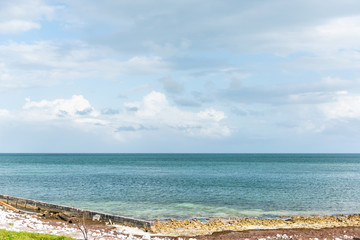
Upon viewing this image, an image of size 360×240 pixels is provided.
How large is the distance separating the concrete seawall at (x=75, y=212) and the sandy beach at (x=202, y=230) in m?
0.68

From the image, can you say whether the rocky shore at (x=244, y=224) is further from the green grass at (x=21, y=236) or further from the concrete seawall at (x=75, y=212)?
the green grass at (x=21, y=236)

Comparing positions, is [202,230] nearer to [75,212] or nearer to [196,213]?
[196,213]

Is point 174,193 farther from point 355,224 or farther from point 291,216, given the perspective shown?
A: point 355,224

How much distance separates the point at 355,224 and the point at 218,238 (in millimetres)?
14011

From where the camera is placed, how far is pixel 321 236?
2319 cm

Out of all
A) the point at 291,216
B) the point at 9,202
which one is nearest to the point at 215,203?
the point at 291,216

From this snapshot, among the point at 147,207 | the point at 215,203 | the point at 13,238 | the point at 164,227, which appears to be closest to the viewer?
the point at 13,238

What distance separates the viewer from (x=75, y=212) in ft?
97.4

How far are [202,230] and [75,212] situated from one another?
481 inches

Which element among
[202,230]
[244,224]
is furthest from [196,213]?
[202,230]

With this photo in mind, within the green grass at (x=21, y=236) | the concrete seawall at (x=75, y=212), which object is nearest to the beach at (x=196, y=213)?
the concrete seawall at (x=75, y=212)

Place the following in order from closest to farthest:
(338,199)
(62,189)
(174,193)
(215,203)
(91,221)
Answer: (91,221)
(215,203)
(338,199)
(174,193)
(62,189)

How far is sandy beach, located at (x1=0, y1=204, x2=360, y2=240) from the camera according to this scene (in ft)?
73.7

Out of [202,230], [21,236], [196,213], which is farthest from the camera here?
[196,213]
